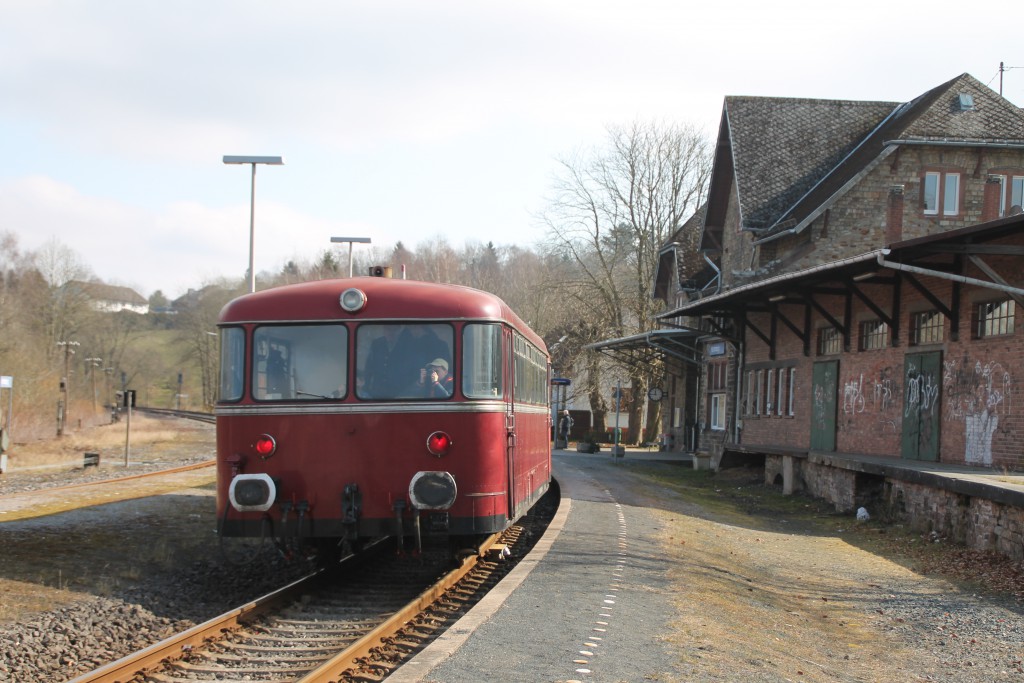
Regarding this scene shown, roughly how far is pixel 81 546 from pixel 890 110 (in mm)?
27387

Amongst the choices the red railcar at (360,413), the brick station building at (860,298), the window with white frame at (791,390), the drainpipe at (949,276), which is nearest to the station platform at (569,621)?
the red railcar at (360,413)

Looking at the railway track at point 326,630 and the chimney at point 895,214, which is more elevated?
the chimney at point 895,214

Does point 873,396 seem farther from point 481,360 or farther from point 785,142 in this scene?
point 481,360

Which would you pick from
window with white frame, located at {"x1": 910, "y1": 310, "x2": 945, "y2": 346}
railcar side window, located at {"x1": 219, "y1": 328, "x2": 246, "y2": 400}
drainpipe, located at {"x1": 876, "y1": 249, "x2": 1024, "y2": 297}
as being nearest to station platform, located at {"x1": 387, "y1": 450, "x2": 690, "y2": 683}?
railcar side window, located at {"x1": 219, "y1": 328, "x2": 246, "y2": 400}

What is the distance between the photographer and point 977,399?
1636 cm

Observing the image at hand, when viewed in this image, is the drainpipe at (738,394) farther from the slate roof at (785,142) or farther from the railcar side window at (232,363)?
the railcar side window at (232,363)

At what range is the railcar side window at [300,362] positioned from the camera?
9.16 m

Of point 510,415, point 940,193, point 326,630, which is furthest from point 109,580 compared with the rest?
point 940,193

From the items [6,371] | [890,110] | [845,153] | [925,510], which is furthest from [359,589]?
[6,371]

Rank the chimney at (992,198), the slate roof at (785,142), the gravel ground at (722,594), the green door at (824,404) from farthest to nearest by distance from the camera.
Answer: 1. the slate roof at (785,142)
2. the chimney at (992,198)
3. the green door at (824,404)
4. the gravel ground at (722,594)

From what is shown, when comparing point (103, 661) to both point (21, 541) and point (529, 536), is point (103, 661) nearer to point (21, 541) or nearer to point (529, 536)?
point (21, 541)

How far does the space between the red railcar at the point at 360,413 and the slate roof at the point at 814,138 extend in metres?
18.9

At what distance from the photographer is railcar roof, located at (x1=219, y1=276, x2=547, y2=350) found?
9188 millimetres

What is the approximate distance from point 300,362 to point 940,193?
2168cm
